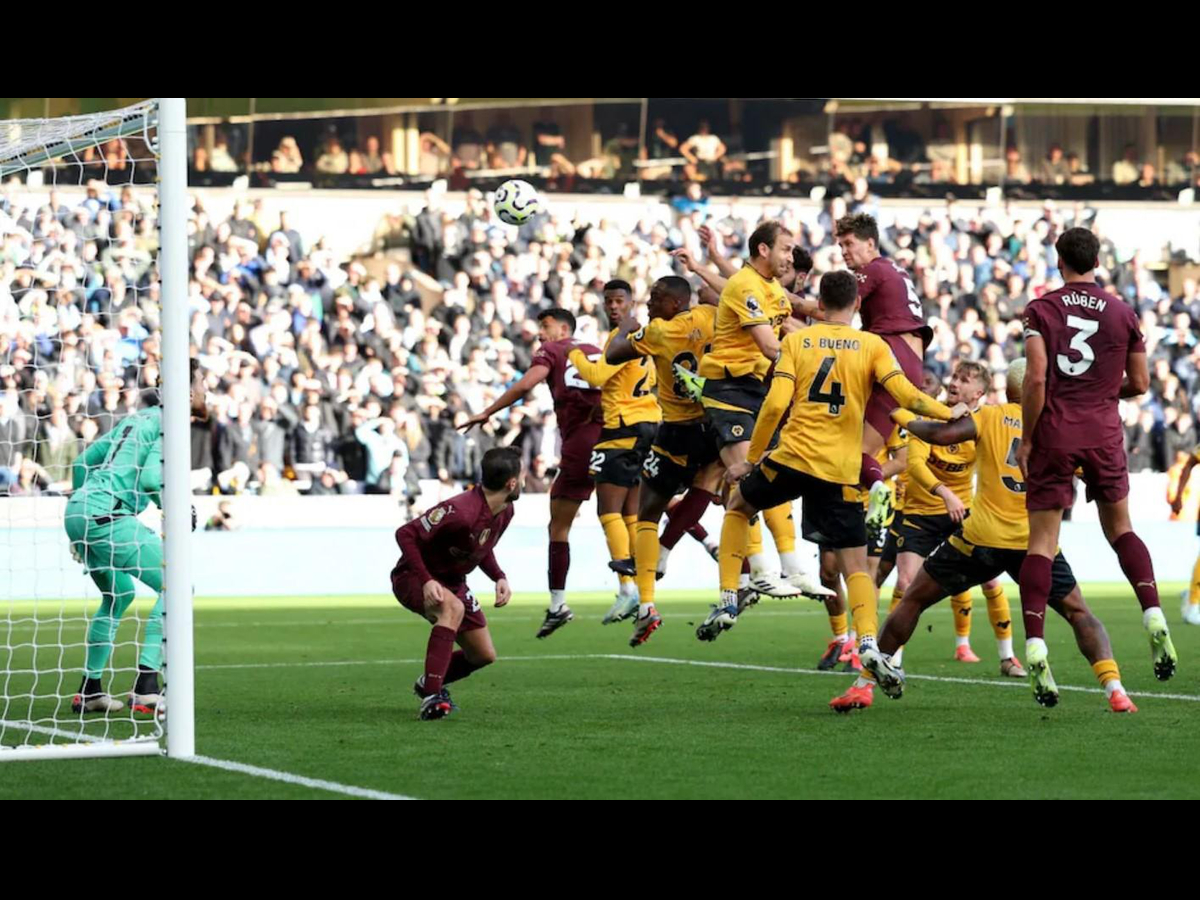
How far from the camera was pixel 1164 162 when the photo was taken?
31859 mm

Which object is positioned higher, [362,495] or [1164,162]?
[1164,162]

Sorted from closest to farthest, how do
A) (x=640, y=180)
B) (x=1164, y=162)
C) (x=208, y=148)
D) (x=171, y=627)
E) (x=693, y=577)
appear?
(x=171, y=627) → (x=693, y=577) → (x=208, y=148) → (x=640, y=180) → (x=1164, y=162)

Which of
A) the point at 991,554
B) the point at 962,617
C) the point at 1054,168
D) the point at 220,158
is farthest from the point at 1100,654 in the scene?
the point at 1054,168

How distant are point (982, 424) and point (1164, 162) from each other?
24.0m

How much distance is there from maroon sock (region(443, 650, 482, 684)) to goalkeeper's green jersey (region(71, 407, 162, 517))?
180 centimetres

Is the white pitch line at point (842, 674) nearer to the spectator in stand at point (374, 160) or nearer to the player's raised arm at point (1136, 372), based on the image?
the player's raised arm at point (1136, 372)

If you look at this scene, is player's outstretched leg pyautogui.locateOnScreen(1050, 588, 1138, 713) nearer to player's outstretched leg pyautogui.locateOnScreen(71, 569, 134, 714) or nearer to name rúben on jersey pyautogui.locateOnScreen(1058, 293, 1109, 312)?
name rúben on jersey pyautogui.locateOnScreen(1058, 293, 1109, 312)

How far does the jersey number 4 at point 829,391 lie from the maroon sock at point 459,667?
2297 mm

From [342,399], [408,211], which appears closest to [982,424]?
[342,399]

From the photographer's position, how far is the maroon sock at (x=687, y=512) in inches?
485

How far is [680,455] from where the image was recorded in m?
12.1
